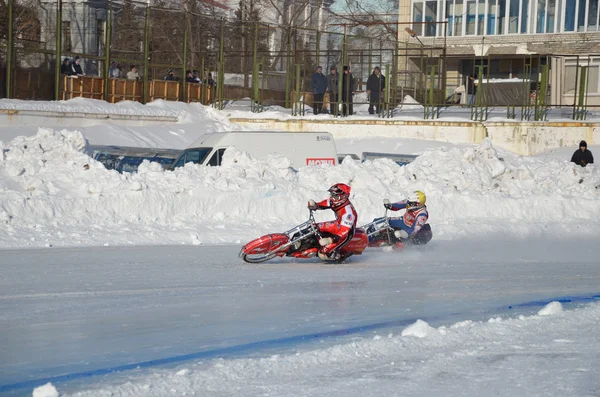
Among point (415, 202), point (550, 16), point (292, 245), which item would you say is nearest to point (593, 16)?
point (550, 16)

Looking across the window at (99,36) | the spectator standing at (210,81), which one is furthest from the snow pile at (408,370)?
the spectator standing at (210,81)

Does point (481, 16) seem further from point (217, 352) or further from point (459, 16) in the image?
point (217, 352)

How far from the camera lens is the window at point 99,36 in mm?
31781

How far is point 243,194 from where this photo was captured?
61.0 feet

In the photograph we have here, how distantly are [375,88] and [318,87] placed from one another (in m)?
2.29

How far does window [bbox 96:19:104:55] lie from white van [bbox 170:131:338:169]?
455 inches

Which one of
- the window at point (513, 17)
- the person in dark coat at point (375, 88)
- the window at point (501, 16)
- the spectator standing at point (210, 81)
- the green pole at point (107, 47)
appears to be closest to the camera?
the green pole at point (107, 47)

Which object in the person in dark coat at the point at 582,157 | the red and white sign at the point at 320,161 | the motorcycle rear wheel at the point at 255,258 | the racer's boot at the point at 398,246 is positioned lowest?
the racer's boot at the point at 398,246

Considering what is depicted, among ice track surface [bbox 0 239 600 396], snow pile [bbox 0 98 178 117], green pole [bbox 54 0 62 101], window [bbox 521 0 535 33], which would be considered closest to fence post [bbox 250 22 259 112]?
snow pile [bbox 0 98 178 117]

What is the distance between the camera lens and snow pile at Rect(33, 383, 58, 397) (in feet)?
20.1

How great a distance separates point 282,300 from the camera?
32.7 feet

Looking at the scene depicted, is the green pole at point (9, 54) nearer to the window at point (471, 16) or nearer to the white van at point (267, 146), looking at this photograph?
the white van at point (267, 146)

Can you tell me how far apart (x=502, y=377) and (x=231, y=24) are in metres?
31.1

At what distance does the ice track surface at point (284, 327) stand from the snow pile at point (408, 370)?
2cm
